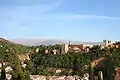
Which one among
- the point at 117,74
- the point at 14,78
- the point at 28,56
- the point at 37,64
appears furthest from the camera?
the point at 28,56

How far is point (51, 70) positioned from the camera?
5066 cm

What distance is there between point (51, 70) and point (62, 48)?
14.8 meters

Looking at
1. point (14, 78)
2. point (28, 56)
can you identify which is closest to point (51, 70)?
point (28, 56)

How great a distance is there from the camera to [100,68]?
47312 millimetres

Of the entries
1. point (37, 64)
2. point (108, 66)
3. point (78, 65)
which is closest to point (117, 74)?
point (108, 66)

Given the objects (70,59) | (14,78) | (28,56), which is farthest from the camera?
(28,56)

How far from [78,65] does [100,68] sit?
12.9ft

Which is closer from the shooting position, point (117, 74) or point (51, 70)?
point (117, 74)

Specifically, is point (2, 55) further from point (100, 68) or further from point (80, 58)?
point (100, 68)

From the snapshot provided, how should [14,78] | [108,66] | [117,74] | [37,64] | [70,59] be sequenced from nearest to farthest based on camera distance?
[14,78] < [117,74] < [108,66] < [70,59] < [37,64]

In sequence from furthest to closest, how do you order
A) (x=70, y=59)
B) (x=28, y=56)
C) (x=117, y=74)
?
1. (x=28, y=56)
2. (x=70, y=59)
3. (x=117, y=74)

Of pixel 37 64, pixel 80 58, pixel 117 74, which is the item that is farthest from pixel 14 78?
pixel 37 64

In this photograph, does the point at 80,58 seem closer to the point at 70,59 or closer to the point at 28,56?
the point at 70,59

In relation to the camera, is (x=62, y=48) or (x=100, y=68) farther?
(x=62, y=48)
